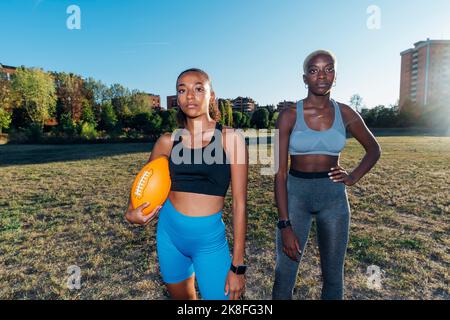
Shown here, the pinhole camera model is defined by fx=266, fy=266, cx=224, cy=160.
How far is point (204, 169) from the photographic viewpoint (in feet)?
6.51

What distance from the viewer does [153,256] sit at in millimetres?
4207

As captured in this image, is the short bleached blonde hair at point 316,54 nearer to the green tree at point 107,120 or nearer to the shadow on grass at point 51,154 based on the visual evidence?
the shadow on grass at point 51,154

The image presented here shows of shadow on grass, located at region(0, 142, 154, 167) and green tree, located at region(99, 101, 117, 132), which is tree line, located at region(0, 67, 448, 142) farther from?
shadow on grass, located at region(0, 142, 154, 167)

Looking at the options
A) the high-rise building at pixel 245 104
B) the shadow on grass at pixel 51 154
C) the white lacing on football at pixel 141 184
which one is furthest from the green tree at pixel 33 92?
the high-rise building at pixel 245 104

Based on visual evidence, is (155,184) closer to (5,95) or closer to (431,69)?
(5,95)

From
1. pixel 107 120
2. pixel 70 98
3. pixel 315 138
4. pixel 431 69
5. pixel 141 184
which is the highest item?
pixel 431 69

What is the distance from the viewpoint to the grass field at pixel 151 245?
11.0ft

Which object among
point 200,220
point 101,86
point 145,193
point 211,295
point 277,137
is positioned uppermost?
point 101,86

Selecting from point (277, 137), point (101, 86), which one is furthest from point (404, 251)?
point (101, 86)

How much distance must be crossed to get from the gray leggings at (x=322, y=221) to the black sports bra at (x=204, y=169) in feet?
2.31

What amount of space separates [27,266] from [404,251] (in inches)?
230

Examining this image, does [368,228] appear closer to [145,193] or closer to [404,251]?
[404,251]

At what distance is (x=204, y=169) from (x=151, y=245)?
3.16 meters

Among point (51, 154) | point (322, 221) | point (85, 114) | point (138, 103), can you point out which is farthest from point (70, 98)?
point (322, 221)
